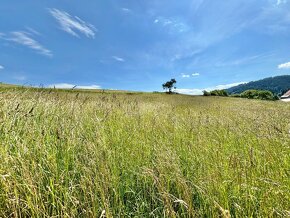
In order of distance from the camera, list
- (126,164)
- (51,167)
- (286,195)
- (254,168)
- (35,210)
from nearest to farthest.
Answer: (35,210) < (286,195) < (51,167) < (254,168) < (126,164)

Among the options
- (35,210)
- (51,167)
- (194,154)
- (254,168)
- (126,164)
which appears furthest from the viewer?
(194,154)

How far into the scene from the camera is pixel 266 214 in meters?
1.89

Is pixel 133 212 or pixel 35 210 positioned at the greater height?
pixel 35 210

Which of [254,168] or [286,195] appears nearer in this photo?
[286,195]

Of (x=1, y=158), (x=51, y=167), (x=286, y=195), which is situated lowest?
(x=286, y=195)

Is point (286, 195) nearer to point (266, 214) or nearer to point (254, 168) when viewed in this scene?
point (266, 214)

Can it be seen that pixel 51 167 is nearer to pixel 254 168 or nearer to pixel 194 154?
pixel 194 154

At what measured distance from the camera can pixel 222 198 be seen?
211 centimetres

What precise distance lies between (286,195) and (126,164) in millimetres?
1849

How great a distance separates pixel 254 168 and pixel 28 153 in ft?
8.90

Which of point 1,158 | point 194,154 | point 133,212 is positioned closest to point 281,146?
point 194,154

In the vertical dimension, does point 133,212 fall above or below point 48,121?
below

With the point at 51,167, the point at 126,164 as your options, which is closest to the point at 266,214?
the point at 126,164

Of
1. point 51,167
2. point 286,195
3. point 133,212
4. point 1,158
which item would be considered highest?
point 1,158
